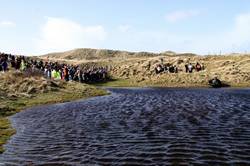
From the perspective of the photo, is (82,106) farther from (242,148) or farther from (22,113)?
(242,148)

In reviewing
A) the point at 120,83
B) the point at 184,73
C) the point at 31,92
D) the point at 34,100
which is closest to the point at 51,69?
the point at 120,83

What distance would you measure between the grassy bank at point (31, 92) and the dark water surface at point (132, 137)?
605 centimetres

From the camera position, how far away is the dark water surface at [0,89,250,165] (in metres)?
19.9

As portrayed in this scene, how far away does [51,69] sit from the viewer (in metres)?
80.7

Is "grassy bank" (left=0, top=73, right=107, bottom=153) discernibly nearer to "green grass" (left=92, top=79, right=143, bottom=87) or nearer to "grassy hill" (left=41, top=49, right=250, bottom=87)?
"green grass" (left=92, top=79, right=143, bottom=87)

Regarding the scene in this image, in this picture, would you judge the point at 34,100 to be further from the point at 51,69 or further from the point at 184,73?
the point at 184,73

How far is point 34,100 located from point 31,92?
18.2ft

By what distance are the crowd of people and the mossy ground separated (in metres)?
10.3

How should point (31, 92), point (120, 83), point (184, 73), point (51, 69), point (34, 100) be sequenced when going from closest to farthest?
point (34, 100) < point (31, 92) < point (51, 69) < point (184, 73) < point (120, 83)

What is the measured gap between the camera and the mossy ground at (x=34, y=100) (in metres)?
29.4

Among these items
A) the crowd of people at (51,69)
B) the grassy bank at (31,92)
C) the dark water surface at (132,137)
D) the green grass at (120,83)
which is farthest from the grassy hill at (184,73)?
the dark water surface at (132,137)

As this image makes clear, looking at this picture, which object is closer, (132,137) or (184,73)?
(132,137)

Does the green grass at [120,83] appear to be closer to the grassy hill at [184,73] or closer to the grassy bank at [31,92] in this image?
the grassy hill at [184,73]

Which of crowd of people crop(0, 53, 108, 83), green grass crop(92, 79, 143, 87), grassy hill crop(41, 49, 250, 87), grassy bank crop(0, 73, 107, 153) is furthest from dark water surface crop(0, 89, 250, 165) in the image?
green grass crop(92, 79, 143, 87)
